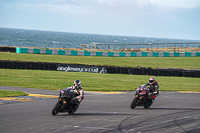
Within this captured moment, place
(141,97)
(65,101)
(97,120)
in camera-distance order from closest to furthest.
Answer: (97,120), (65,101), (141,97)

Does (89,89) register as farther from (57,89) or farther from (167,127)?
(167,127)

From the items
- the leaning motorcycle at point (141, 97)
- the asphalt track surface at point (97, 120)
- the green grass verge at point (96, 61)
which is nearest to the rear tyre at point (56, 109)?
the asphalt track surface at point (97, 120)

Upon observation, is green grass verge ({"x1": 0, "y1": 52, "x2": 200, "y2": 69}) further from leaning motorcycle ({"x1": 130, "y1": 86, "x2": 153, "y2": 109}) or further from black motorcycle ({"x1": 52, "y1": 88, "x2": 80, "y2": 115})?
black motorcycle ({"x1": 52, "y1": 88, "x2": 80, "y2": 115})

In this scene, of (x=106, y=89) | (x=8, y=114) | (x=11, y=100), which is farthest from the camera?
(x=106, y=89)

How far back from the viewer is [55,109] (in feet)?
39.0

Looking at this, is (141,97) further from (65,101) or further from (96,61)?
(96,61)

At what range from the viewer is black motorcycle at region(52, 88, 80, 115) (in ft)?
38.3

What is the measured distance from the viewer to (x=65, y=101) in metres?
11.7

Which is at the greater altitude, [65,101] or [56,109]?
[65,101]

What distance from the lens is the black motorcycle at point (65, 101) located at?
11.7 meters

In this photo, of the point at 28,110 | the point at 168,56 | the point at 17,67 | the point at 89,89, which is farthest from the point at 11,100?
the point at 168,56

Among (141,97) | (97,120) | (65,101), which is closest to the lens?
(97,120)

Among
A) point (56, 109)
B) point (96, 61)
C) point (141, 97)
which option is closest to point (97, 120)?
point (56, 109)

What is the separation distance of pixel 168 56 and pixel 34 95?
132 feet
